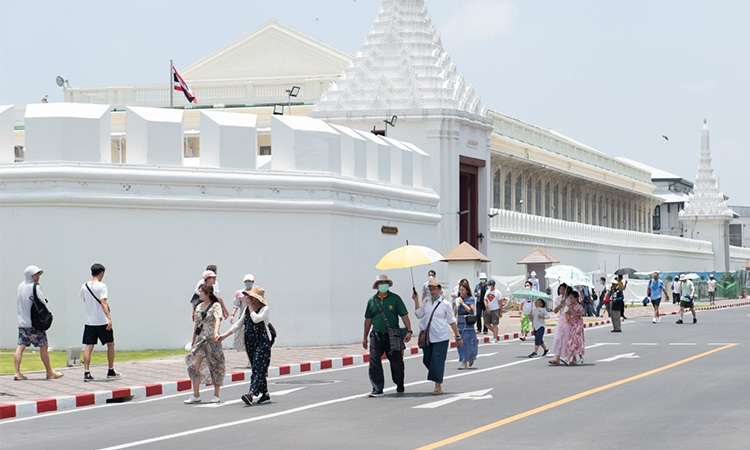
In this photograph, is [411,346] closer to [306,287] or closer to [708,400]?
[306,287]

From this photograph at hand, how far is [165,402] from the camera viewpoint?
1659cm

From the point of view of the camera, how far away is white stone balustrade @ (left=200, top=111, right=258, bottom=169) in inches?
1004

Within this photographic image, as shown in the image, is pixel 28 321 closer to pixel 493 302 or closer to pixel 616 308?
pixel 493 302

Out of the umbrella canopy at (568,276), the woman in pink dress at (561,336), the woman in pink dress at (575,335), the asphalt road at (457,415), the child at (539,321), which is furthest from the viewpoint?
the umbrella canopy at (568,276)

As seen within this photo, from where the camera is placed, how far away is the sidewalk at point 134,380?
52.5 feet

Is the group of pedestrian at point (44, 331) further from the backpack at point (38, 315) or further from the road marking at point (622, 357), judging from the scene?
the road marking at point (622, 357)

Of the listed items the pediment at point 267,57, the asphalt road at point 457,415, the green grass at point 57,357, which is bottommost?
the asphalt road at point 457,415

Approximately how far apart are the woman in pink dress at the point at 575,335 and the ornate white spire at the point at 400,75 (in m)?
17.3

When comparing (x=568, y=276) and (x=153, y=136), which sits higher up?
(x=153, y=136)

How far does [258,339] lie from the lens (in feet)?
52.8

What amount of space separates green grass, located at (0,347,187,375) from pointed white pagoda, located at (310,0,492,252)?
52.5 ft

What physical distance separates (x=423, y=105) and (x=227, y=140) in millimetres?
14681

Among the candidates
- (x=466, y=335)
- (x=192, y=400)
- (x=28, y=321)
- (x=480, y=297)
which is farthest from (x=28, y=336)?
(x=480, y=297)

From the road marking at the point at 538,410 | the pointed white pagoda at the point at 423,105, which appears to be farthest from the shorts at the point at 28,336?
the pointed white pagoda at the point at 423,105
